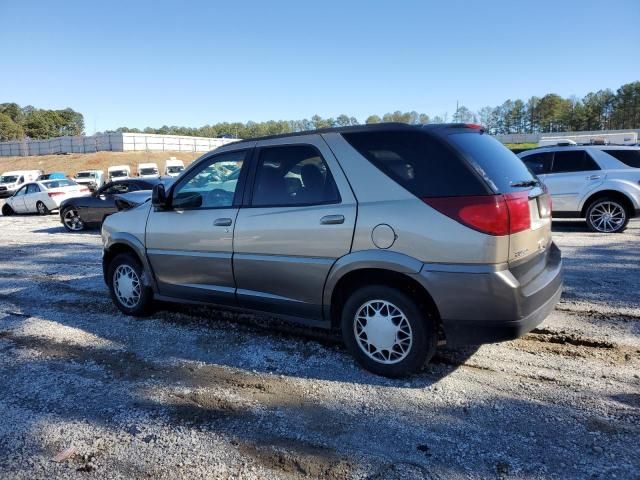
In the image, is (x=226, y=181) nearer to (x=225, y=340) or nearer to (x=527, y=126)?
(x=225, y=340)

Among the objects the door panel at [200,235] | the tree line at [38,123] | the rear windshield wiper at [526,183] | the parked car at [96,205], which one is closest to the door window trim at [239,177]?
Result: the door panel at [200,235]

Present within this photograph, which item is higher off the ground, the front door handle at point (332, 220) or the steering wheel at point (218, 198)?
the steering wheel at point (218, 198)

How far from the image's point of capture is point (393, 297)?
348 centimetres

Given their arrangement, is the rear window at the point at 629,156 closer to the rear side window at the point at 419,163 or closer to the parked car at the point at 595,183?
the parked car at the point at 595,183

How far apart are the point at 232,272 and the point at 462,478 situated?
2.56 m

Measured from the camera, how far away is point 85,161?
205 ft

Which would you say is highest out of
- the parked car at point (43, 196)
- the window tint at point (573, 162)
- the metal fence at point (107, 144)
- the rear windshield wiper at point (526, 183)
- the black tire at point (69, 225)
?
the metal fence at point (107, 144)

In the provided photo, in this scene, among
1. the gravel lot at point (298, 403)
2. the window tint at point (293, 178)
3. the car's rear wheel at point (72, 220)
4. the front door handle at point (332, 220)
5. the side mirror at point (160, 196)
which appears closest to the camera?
the gravel lot at point (298, 403)

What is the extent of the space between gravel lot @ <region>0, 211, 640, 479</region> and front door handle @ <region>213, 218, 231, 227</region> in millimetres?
1111

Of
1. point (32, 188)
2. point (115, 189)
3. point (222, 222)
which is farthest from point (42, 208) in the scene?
point (222, 222)

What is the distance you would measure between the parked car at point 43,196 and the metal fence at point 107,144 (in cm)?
4993

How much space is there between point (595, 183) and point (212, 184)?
28.3ft

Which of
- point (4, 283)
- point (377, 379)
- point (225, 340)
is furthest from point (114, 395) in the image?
point (4, 283)

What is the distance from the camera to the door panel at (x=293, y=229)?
372cm
